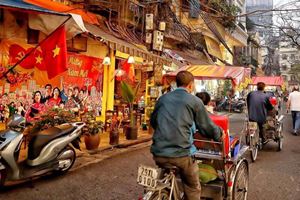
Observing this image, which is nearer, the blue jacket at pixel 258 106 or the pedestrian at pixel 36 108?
the blue jacket at pixel 258 106

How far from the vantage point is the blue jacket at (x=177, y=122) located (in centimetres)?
367

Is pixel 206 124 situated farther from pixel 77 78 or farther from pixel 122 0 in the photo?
pixel 122 0

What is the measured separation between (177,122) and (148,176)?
2.04ft

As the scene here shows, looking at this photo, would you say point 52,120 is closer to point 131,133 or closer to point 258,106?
point 131,133

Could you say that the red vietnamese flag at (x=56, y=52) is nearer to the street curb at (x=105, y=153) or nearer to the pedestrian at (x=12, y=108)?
the street curb at (x=105, y=153)

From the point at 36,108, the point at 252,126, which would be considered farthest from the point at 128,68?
the point at 252,126

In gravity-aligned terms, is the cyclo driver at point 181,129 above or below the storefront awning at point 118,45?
below

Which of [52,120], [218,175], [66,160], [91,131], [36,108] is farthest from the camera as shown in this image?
[36,108]

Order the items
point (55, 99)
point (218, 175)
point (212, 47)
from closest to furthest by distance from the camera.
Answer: point (218, 175), point (55, 99), point (212, 47)

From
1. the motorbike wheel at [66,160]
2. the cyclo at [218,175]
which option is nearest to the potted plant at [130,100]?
the motorbike wheel at [66,160]

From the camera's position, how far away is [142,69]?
1506 centimetres

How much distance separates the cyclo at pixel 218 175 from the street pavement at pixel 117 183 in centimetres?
119

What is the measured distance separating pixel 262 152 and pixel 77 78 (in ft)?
20.3

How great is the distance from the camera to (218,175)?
4.79m
